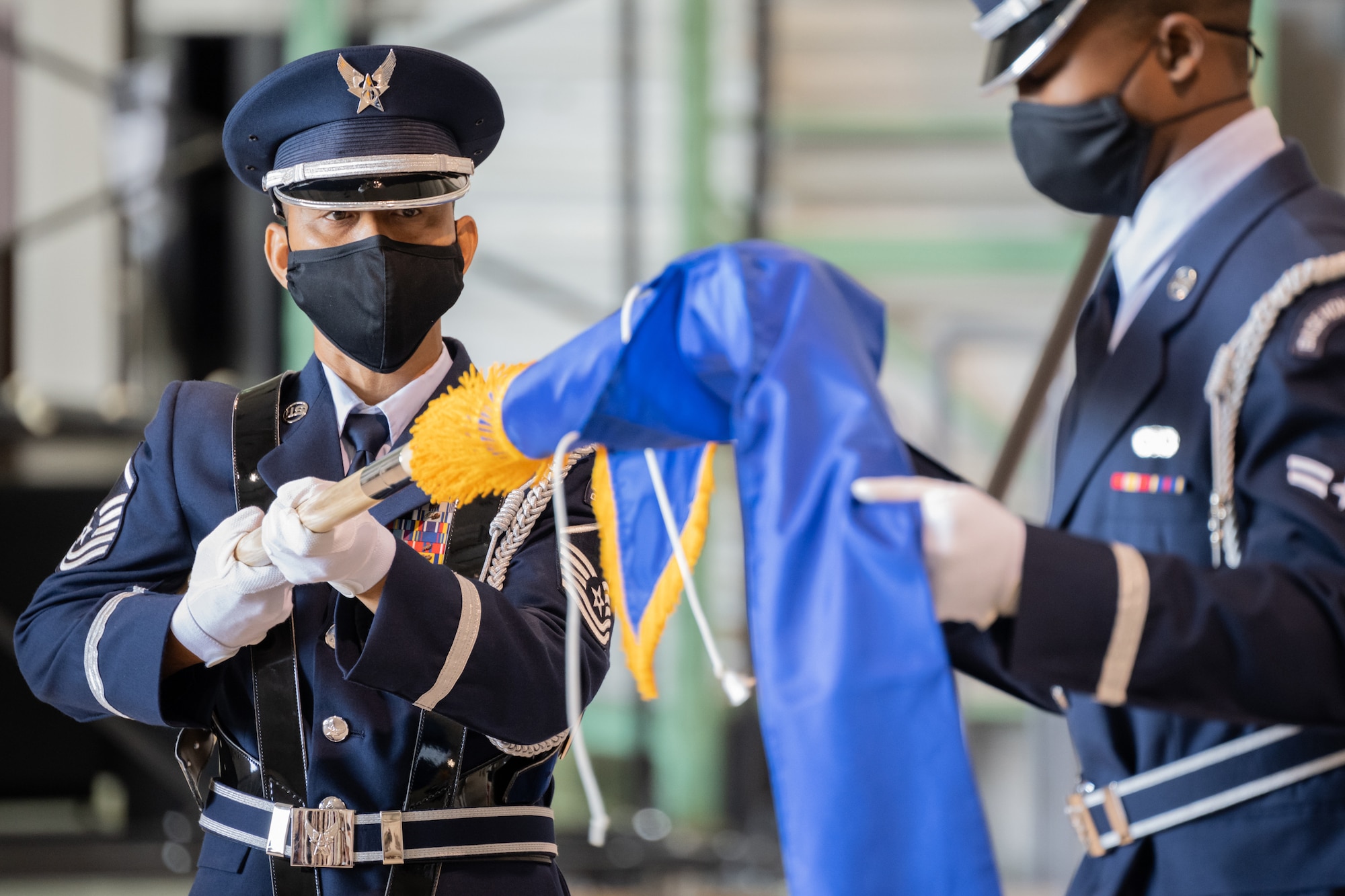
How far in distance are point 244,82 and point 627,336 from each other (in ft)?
13.2

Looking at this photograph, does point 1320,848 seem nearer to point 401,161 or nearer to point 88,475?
point 401,161

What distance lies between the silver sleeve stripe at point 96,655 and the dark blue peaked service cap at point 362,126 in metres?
0.50

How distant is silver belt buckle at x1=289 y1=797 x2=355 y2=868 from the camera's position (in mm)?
1611

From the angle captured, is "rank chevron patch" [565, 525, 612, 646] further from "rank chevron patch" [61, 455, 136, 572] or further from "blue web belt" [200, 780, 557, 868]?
"rank chevron patch" [61, 455, 136, 572]

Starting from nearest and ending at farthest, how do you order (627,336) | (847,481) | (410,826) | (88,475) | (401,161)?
(847,481) → (627,336) → (410,826) → (401,161) → (88,475)

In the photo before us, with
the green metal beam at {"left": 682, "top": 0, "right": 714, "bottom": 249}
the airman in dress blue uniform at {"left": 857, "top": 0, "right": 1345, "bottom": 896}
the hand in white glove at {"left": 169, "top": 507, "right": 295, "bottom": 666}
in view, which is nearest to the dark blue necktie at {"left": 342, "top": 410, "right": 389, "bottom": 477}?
the hand in white glove at {"left": 169, "top": 507, "right": 295, "bottom": 666}

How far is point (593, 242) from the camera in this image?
5.50 m

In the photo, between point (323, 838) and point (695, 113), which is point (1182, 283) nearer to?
point (323, 838)

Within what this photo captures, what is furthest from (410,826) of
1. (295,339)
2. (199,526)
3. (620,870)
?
(295,339)

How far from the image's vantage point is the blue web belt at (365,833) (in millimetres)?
1613

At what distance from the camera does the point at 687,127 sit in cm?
509

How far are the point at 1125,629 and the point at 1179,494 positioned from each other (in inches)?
8.3

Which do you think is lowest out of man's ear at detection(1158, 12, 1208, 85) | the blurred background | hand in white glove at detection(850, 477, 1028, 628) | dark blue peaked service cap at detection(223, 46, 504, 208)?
the blurred background

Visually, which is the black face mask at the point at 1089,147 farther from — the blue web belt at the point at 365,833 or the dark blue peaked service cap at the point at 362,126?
the blue web belt at the point at 365,833
